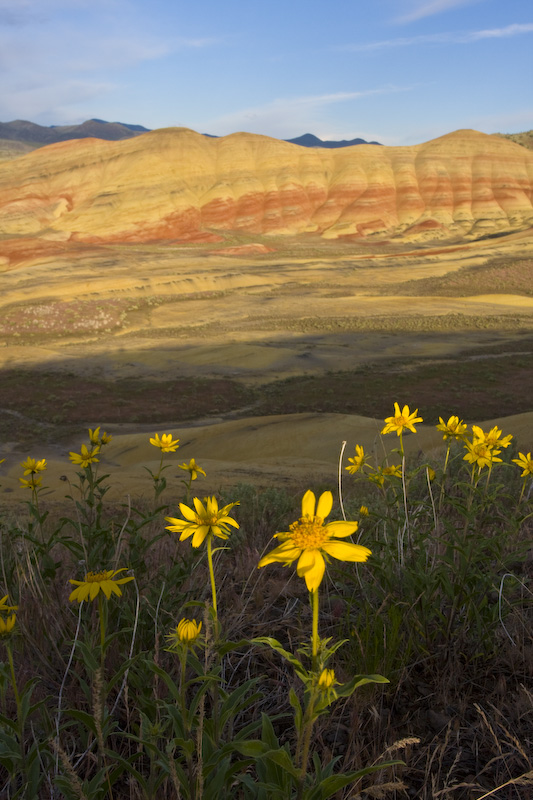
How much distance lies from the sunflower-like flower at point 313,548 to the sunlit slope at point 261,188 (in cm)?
6444

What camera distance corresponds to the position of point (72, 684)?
2037 mm

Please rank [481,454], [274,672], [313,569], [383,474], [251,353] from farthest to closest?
1. [251,353]
2. [383,474]
3. [481,454]
4. [274,672]
5. [313,569]

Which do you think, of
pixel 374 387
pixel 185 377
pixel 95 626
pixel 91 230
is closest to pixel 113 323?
pixel 185 377

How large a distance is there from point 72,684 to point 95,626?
295 mm

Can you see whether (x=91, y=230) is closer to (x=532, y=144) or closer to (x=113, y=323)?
(x=113, y=323)

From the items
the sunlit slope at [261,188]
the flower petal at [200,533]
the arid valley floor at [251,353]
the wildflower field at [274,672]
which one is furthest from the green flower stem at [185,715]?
the sunlit slope at [261,188]

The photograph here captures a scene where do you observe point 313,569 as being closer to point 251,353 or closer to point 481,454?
point 481,454

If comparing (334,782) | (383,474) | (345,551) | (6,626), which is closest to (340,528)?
(345,551)

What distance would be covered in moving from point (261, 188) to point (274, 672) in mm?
73085

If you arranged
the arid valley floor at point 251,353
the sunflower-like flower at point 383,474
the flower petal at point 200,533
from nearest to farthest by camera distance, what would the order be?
the flower petal at point 200,533
the sunflower-like flower at point 383,474
the arid valley floor at point 251,353

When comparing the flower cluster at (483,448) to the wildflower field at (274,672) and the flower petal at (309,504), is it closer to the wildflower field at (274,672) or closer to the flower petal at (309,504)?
the wildflower field at (274,672)

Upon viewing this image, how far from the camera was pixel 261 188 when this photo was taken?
2771 inches

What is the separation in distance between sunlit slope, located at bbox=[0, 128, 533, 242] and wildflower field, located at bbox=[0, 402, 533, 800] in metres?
63.3

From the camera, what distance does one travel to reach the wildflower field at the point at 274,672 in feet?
4.50
